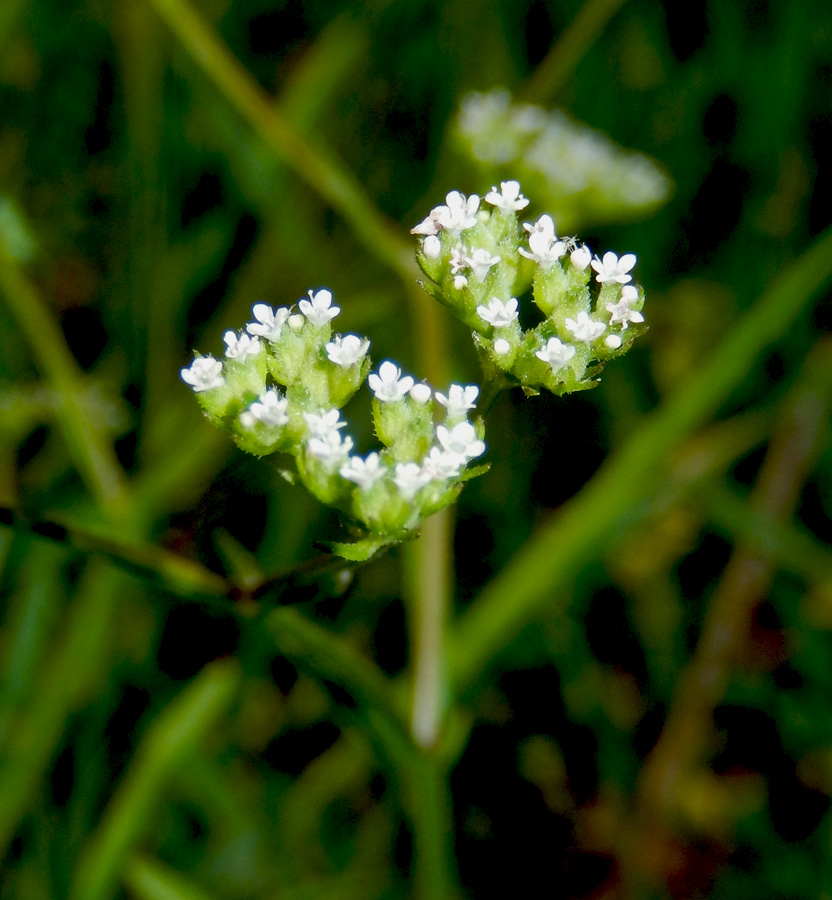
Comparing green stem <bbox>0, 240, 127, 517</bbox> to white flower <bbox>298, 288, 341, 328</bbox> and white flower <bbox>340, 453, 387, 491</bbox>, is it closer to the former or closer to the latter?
white flower <bbox>298, 288, 341, 328</bbox>

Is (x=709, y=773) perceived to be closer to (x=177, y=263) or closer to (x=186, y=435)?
(x=186, y=435)

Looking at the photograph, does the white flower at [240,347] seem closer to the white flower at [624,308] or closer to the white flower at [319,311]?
the white flower at [319,311]

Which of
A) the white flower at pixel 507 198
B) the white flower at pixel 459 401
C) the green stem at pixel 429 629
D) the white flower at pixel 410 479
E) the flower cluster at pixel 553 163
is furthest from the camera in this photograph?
the flower cluster at pixel 553 163

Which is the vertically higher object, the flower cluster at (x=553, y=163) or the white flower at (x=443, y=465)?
the flower cluster at (x=553, y=163)

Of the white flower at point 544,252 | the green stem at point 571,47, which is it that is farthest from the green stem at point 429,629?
the green stem at point 571,47

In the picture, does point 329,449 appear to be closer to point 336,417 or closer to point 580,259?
point 336,417

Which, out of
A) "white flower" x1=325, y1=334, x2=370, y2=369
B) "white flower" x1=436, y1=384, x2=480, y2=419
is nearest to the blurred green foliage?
"white flower" x1=325, y1=334, x2=370, y2=369
